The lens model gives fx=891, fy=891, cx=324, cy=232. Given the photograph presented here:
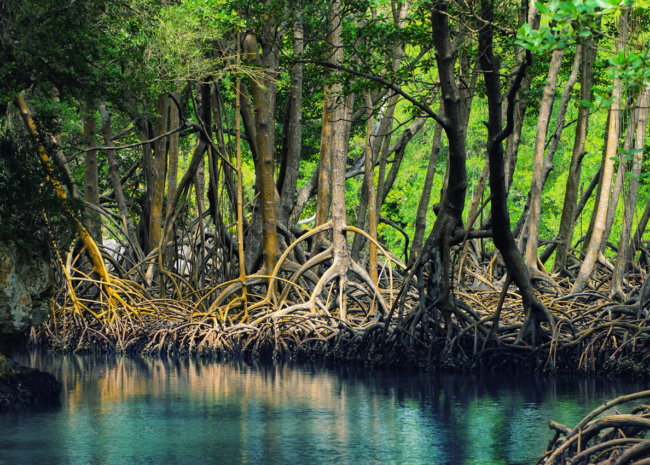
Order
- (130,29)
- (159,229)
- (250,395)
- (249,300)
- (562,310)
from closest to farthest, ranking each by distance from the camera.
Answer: (250,395), (130,29), (562,310), (249,300), (159,229)

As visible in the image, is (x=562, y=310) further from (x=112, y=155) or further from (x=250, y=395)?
(x=112, y=155)

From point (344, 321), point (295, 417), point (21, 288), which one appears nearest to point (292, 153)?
point (344, 321)

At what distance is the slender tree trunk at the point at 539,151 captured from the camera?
13906mm

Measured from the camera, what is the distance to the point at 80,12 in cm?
978

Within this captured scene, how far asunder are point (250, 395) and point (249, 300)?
5388 millimetres

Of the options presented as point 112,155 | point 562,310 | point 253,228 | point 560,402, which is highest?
point 112,155

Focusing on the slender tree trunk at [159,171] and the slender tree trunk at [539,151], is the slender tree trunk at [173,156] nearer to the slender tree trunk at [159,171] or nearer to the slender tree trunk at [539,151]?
the slender tree trunk at [159,171]

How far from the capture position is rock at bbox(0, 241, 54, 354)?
8.53m

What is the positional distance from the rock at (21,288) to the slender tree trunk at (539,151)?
25.9 ft

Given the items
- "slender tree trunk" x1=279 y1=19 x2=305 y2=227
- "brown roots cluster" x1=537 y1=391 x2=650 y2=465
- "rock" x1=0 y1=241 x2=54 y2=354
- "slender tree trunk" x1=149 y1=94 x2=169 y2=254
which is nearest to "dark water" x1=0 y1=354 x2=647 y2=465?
"rock" x1=0 y1=241 x2=54 y2=354

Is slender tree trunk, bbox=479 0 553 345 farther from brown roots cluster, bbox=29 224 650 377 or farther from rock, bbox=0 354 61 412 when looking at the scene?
rock, bbox=0 354 61 412

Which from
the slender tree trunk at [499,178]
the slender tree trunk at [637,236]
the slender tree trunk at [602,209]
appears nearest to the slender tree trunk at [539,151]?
the slender tree trunk at [602,209]

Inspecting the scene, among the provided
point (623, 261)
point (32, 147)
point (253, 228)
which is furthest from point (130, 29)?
point (623, 261)

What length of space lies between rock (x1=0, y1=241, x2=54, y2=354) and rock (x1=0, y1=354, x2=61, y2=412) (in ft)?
0.97
